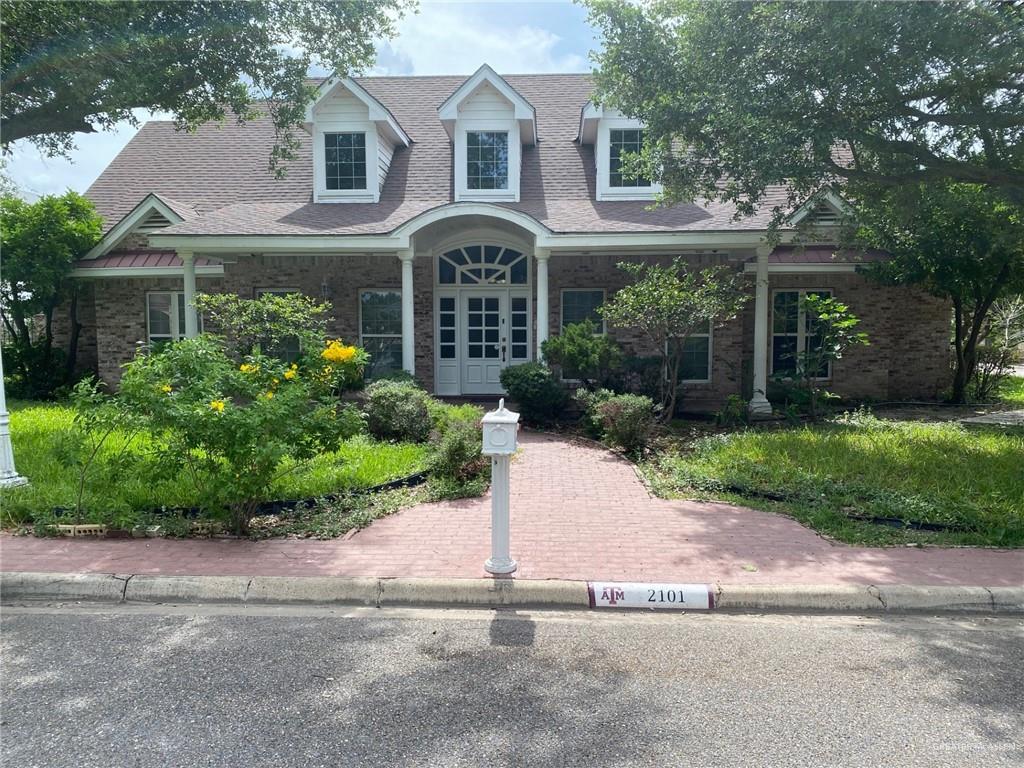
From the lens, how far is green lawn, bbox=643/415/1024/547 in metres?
6.20

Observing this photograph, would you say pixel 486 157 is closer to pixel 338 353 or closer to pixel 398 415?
pixel 398 415

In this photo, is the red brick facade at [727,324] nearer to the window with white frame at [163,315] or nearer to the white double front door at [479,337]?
the white double front door at [479,337]

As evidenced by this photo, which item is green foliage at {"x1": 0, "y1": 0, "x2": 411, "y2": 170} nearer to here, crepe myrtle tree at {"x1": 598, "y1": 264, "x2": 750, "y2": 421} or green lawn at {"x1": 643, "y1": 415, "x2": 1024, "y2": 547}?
crepe myrtle tree at {"x1": 598, "y1": 264, "x2": 750, "y2": 421}

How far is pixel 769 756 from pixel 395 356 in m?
12.1

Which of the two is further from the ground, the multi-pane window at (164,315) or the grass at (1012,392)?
the multi-pane window at (164,315)

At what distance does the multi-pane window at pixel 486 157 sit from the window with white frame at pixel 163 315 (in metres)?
7.14

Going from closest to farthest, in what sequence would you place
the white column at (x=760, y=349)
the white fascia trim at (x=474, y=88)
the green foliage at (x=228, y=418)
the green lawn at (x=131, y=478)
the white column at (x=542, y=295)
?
1. the green foliage at (x=228, y=418)
2. the green lawn at (x=131, y=478)
3. the white column at (x=542, y=295)
4. the white column at (x=760, y=349)
5. the white fascia trim at (x=474, y=88)

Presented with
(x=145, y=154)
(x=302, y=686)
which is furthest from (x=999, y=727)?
(x=145, y=154)

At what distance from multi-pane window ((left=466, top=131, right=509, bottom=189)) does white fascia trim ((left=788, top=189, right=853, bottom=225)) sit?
590 centimetres

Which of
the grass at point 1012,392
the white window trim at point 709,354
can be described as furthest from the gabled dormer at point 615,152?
the grass at point 1012,392

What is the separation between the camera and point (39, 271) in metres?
13.8

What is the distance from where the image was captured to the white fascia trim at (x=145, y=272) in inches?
554

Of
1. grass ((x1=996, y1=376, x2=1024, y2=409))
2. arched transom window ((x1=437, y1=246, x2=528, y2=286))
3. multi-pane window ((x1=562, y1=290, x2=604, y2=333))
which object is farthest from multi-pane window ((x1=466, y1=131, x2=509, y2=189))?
grass ((x1=996, y1=376, x2=1024, y2=409))

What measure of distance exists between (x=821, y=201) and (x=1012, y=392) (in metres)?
9.66
